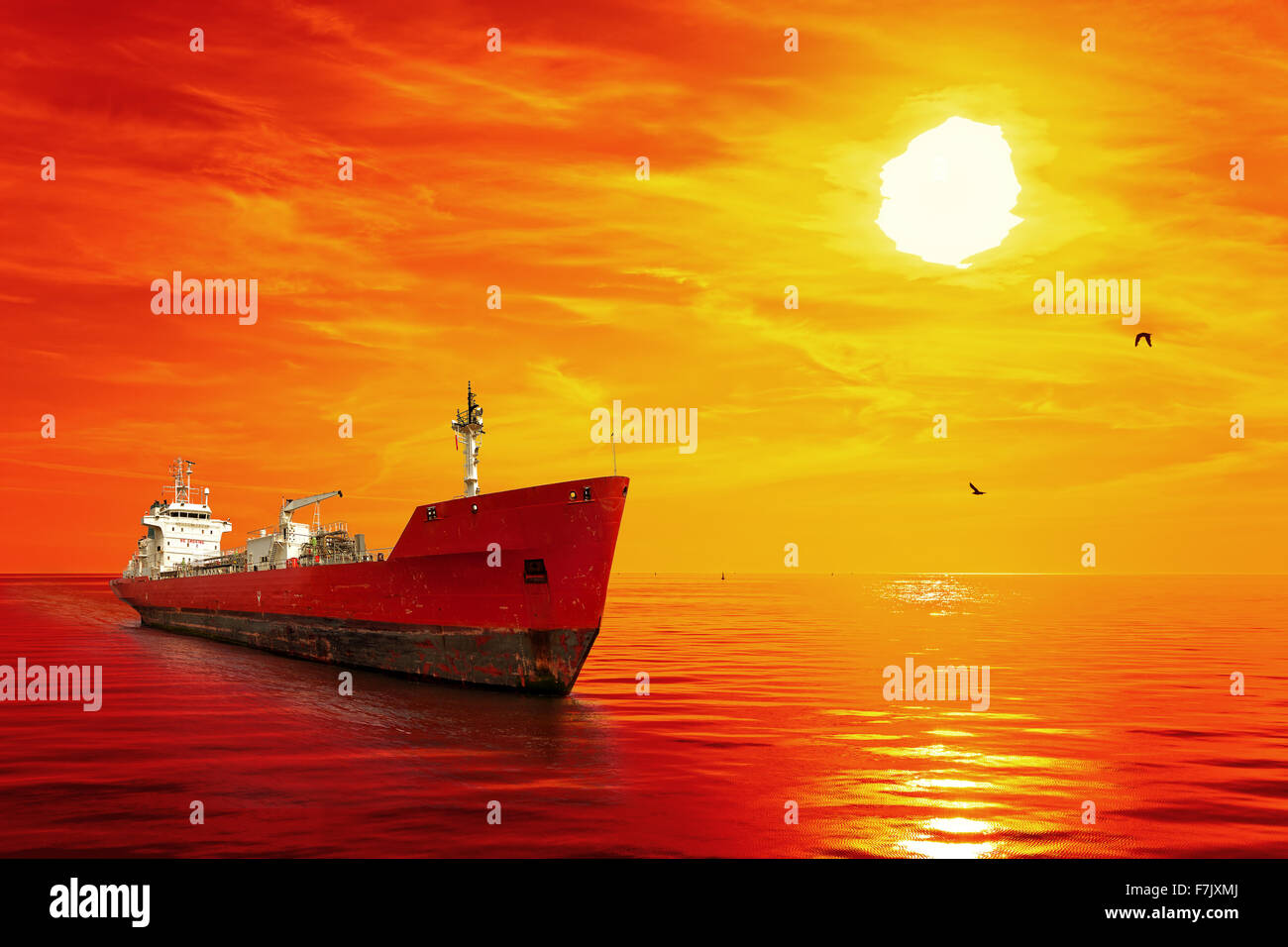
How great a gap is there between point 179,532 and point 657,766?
54.9 meters

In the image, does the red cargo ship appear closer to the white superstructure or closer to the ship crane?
the ship crane

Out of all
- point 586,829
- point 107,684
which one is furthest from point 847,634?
point 586,829

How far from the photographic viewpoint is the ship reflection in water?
39.9 feet

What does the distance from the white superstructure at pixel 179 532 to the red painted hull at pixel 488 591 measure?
117ft

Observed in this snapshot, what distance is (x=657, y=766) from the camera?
1648cm

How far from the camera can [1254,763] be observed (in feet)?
56.5

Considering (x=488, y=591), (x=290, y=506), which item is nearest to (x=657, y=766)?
(x=488, y=591)

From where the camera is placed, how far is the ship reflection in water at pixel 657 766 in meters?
12.1

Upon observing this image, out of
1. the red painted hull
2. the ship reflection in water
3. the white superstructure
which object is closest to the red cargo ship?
the red painted hull

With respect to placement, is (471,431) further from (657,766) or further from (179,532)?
(179,532)

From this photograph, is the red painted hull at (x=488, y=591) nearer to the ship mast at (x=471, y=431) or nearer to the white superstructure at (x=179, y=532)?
the ship mast at (x=471, y=431)

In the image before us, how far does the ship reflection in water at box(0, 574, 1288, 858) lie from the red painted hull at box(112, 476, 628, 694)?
100 centimetres
